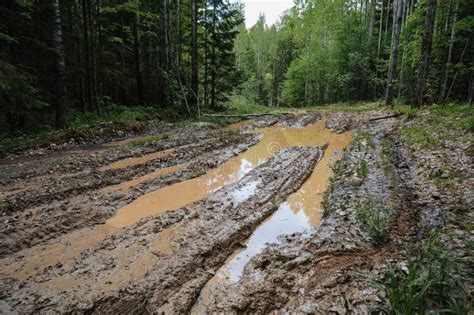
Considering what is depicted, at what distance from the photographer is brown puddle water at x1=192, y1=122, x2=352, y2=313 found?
3.38m

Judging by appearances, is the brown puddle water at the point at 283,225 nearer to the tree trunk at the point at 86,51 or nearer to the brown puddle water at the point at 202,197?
the brown puddle water at the point at 202,197

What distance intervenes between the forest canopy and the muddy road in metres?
4.29

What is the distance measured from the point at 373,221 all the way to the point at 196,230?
2.60 metres

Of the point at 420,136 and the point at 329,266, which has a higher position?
the point at 420,136

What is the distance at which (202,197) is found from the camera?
612 cm

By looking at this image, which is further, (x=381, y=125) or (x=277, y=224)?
(x=381, y=125)

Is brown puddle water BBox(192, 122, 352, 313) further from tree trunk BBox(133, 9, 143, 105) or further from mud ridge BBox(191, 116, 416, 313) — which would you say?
tree trunk BBox(133, 9, 143, 105)

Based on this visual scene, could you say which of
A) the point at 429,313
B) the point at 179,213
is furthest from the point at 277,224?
the point at 429,313

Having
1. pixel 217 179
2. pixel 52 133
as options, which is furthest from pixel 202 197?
pixel 52 133

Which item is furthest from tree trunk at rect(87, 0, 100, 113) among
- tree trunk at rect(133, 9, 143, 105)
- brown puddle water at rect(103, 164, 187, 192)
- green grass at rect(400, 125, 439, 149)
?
green grass at rect(400, 125, 439, 149)

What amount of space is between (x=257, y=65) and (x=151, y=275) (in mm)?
52182

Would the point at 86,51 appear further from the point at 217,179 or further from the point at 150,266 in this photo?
the point at 150,266

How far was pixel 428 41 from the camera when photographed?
41.9ft

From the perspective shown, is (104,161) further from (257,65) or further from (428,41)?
(257,65)
